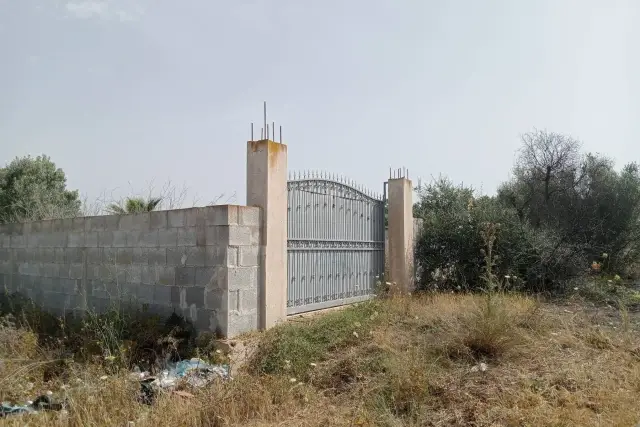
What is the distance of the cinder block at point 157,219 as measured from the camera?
6.68m

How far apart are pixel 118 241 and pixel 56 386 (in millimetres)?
2704

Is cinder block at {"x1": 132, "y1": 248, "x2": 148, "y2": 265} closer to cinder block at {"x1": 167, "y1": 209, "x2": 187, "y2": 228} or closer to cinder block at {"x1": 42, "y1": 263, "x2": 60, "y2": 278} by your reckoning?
cinder block at {"x1": 167, "y1": 209, "x2": 187, "y2": 228}

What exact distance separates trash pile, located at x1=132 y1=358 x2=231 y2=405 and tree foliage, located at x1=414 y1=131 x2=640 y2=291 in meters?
5.75

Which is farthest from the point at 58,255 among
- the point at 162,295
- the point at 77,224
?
the point at 162,295

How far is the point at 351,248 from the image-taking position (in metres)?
8.60

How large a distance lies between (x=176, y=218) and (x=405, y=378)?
3663mm

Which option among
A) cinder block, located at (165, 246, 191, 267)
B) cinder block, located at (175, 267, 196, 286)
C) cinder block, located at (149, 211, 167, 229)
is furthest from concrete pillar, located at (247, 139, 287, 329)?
cinder block, located at (149, 211, 167, 229)

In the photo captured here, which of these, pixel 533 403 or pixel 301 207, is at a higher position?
pixel 301 207

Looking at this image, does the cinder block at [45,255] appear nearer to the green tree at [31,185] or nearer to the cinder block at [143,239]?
the cinder block at [143,239]

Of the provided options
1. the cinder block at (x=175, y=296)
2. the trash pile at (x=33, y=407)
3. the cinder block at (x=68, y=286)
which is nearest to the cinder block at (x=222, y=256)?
the cinder block at (x=175, y=296)

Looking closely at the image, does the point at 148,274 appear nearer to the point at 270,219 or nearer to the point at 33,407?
the point at 270,219

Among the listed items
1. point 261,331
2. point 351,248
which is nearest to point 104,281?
point 261,331

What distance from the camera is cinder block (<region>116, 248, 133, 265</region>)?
281 inches

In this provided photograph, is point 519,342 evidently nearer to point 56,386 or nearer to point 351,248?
point 351,248
